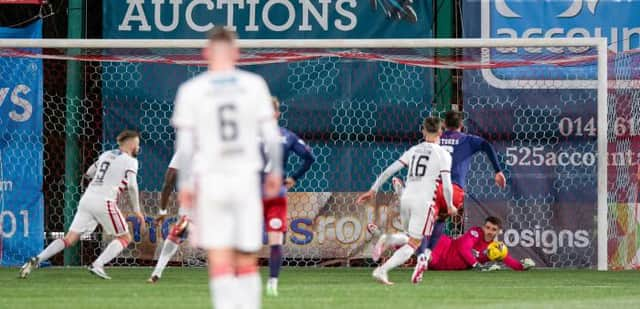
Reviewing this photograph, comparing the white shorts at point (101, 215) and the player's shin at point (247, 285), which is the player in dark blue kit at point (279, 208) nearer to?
the white shorts at point (101, 215)

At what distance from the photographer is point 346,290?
13.4 meters

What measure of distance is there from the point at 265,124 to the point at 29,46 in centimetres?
953

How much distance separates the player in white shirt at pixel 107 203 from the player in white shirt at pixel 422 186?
8.79ft

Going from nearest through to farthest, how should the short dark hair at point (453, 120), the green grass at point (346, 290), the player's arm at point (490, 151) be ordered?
the green grass at point (346, 290) → the player's arm at point (490, 151) → the short dark hair at point (453, 120)

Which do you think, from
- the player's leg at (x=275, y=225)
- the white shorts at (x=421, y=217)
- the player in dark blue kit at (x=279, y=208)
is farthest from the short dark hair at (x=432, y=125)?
the player's leg at (x=275, y=225)

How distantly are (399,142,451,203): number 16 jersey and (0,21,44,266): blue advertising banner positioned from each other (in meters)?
5.66

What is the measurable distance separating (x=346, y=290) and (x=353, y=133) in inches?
205

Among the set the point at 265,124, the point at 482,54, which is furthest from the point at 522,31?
the point at 265,124

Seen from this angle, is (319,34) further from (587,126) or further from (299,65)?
(587,126)

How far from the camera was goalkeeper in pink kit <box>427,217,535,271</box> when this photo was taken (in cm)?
1738

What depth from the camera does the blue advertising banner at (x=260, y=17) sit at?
19.0m

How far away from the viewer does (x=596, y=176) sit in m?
18.0

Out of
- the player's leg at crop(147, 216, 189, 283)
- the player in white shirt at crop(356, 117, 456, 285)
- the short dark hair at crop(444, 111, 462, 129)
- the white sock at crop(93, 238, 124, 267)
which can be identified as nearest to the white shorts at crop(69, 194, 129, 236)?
the white sock at crop(93, 238, 124, 267)

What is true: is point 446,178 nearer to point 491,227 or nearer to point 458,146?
point 458,146
